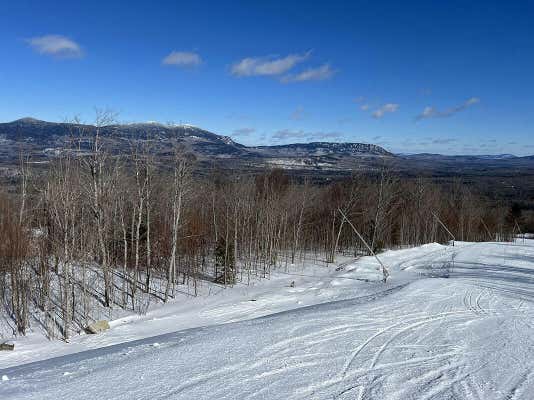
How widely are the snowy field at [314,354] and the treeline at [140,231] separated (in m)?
4.12

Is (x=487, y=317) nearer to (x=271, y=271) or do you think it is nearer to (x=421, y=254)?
(x=271, y=271)

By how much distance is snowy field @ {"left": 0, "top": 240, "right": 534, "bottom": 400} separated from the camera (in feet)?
38.1

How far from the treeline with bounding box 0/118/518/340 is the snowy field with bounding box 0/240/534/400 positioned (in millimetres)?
4124

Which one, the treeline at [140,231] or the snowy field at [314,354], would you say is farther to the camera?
the treeline at [140,231]

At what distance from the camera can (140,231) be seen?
40.6m

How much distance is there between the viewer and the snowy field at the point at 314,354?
38.1 ft

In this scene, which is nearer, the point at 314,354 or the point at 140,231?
the point at 314,354

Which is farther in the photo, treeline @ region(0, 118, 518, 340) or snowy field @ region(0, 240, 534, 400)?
treeline @ region(0, 118, 518, 340)

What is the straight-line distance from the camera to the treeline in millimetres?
25234

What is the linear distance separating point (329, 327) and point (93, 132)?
1924 cm

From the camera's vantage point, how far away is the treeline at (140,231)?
2523 centimetres

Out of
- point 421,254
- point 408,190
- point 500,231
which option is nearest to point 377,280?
point 421,254

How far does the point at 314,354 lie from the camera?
46.8 ft

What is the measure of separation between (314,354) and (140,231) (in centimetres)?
2947
